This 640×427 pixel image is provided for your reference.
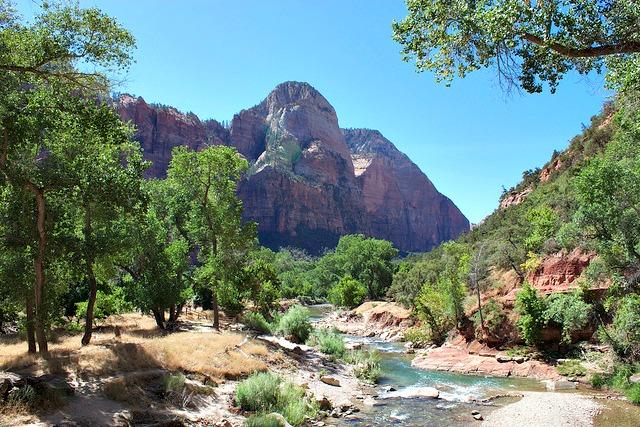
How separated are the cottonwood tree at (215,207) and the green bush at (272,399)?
43.1 feet

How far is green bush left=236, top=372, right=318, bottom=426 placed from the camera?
16.2 metres

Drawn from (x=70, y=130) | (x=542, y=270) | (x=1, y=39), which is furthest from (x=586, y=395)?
(x=1, y=39)

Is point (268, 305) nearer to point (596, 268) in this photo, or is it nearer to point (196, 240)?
point (196, 240)

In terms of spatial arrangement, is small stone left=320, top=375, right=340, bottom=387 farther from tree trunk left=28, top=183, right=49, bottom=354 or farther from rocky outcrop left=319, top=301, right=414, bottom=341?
→ rocky outcrop left=319, top=301, right=414, bottom=341

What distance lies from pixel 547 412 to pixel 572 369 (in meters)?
9.38

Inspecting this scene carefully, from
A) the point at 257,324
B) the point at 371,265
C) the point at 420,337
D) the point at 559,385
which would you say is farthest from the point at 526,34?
the point at 371,265

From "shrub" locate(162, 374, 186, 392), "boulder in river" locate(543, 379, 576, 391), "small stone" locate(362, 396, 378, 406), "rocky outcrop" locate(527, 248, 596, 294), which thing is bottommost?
"boulder in river" locate(543, 379, 576, 391)

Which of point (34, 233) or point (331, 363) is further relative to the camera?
point (331, 363)

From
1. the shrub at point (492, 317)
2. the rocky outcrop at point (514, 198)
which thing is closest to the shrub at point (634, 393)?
the shrub at point (492, 317)

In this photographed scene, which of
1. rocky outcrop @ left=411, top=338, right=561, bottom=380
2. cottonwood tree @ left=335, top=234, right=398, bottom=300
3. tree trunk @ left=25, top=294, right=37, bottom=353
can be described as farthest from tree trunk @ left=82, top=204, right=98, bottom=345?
cottonwood tree @ left=335, top=234, right=398, bottom=300

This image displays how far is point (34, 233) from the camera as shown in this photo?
16.7m

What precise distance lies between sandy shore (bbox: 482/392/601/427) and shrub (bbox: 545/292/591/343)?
23.0 feet

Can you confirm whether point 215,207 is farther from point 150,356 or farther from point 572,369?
point 572,369

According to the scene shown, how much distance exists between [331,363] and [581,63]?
22.2 m
